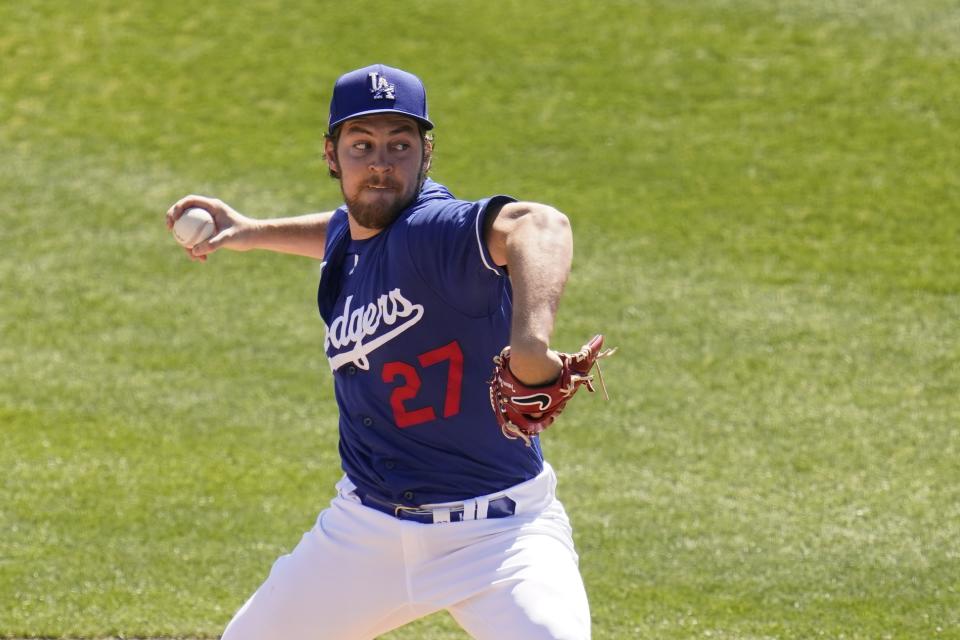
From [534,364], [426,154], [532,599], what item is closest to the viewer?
[534,364]

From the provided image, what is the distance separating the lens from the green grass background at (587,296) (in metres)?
5.70

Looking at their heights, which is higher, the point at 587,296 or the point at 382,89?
the point at 382,89

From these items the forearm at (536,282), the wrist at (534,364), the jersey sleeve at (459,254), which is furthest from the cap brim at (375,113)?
the wrist at (534,364)

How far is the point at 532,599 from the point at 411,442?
0.59 metres

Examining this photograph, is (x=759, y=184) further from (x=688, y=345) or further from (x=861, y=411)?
(x=861, y=411)

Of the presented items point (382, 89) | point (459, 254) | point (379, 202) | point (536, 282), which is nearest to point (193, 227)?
point (379, 202)

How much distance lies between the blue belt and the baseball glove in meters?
0.53

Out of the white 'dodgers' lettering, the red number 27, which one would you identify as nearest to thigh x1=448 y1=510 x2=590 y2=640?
the red number 27

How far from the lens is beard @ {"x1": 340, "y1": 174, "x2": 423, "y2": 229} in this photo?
351cm

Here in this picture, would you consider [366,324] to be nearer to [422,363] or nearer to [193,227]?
[422,363]

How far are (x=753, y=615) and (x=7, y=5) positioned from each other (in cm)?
924

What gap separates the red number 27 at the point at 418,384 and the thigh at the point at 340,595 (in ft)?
0.98

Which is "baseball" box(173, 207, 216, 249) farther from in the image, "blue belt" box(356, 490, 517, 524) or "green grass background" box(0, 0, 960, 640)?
"green grass background" box(0, 0, 960, 640)

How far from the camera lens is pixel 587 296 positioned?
8.15 meters
